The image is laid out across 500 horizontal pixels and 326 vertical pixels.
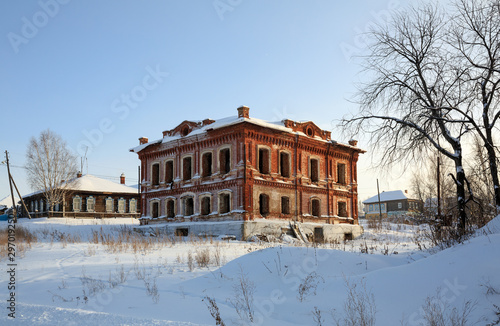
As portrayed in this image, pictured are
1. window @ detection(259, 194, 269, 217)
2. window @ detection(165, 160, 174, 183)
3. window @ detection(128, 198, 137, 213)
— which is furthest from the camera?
window @ detection(128, 198, 137, 213)

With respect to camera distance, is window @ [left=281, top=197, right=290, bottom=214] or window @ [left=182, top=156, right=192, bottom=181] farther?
Answer: window @ [left=182, top=156, right=192, bottom=181]

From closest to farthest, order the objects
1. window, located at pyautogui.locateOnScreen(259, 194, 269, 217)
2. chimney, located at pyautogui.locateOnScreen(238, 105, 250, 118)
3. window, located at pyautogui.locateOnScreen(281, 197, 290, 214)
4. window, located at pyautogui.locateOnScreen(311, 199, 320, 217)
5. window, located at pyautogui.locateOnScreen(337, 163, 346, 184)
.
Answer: chimney, located at pyautogui.locateOnScreen(238, 105, 250, 118), window, located at pyautogui.locateOnScreen(259, 194, 269, 217), window, located at pyautogui.locateOnScreen(281, 197, 290, 214), window, located at pyautogui.locateOnScreen(311, 199, 320, 217), window, located at pyautogui.locateOnScreen(337, 163, 346, 184)

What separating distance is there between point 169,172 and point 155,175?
4.87 feet

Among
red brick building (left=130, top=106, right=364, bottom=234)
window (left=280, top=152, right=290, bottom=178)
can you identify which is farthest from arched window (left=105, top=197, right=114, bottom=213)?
window (left=280, top=152, right=290, bottom=178)

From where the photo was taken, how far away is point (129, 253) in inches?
483

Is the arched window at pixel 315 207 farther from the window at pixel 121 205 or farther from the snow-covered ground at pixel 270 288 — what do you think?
the window at pixel 121 205

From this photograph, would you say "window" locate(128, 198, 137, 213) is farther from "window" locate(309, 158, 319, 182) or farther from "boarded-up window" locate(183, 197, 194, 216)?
"window" locate(309, 158, 319, 182)

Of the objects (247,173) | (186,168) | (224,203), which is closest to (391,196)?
(186,168)

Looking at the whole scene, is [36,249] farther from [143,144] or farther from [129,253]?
[143,144]

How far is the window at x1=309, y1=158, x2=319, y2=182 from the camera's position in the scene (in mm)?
25719

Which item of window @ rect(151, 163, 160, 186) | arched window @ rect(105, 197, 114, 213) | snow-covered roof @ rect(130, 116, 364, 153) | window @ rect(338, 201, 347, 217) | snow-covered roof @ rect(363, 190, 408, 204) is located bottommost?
window @ rect(338, 201, 347, 217)

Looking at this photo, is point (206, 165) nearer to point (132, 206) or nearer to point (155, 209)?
point (155, 209)

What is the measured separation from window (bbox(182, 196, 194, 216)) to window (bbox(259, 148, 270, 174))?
16.5ft

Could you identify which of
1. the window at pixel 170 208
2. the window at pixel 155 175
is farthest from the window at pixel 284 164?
the window at pixel 155 175
